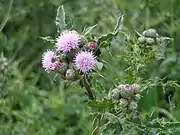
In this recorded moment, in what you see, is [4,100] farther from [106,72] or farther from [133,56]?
[133,56]

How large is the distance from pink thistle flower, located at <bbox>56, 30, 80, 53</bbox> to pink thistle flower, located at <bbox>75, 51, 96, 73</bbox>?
0.14 ft

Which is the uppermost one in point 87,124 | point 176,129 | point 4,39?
point 4,39

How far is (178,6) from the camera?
3.26 metres

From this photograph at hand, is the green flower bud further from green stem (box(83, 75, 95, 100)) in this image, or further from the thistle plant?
green stem (box(83, 75, 95, 100))

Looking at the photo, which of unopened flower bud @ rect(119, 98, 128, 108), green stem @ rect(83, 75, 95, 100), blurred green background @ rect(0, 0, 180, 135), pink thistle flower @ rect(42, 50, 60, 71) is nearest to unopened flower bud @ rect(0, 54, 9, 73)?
→ blurred green background @ rect(0, 0, 180, 135)

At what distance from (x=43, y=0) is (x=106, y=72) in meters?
0.51

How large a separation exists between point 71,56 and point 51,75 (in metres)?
1.11

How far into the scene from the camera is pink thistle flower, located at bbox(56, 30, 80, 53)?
6.76 feet

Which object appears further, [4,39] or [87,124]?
[4,39]

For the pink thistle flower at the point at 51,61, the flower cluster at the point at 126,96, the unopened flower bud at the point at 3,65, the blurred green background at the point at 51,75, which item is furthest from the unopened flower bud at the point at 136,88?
the unopened flower bud at the point at 3,65

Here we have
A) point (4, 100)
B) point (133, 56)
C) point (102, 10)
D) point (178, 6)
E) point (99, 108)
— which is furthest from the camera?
point (102, 10)

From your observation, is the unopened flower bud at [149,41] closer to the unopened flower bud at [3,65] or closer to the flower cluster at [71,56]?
the flower cluster at [71,56]

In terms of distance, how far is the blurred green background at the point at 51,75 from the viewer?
10.1ft

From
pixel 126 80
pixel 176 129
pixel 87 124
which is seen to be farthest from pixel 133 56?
pixel 87 124
